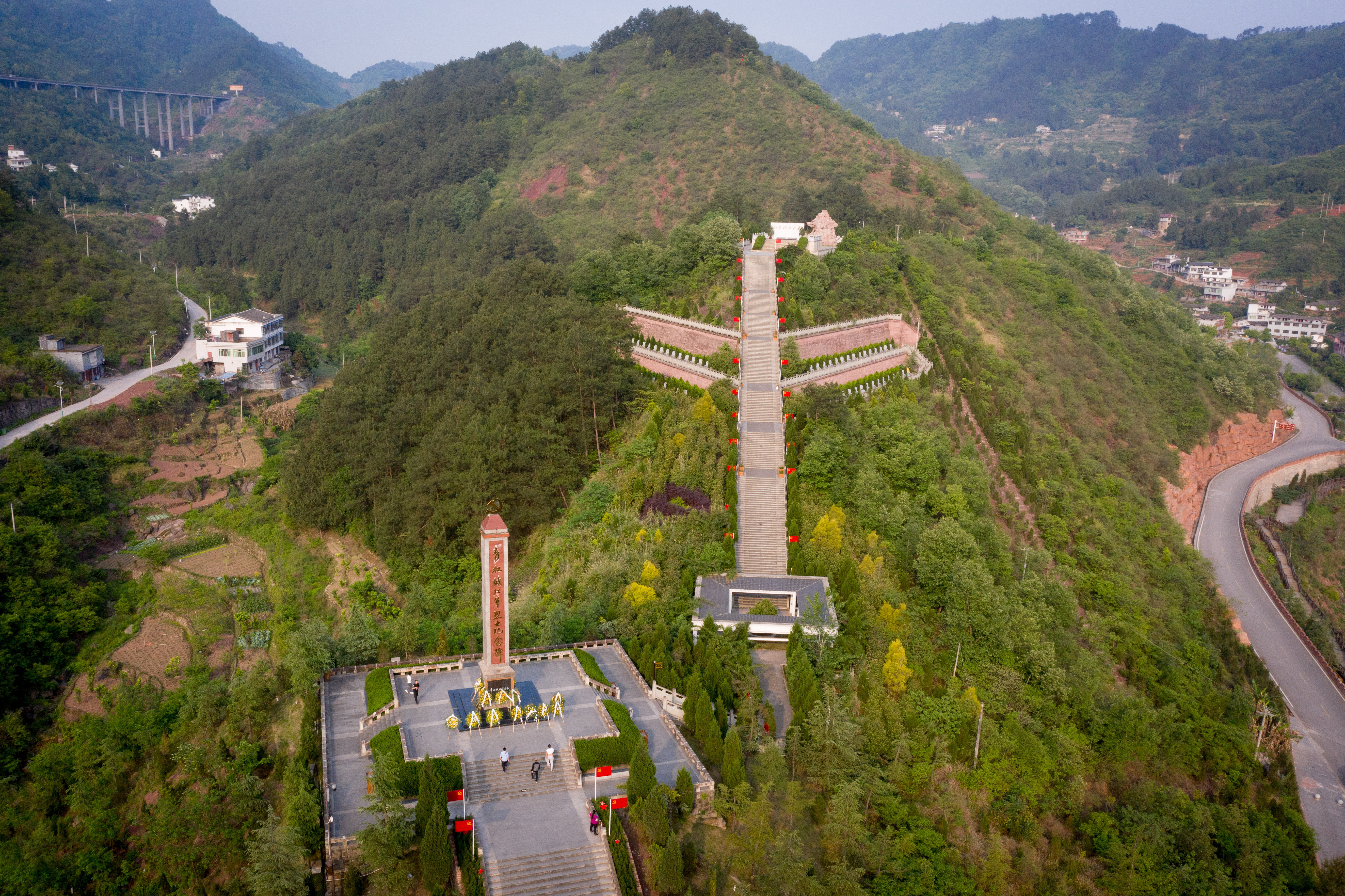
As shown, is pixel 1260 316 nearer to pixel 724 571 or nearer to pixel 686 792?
pixel 724 571

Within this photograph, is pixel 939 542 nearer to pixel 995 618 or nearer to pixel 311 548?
pixel 995 618

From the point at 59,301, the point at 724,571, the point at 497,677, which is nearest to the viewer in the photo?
the point at 497,677

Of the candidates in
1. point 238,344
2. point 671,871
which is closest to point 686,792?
point 671,871

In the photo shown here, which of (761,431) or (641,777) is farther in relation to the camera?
(761,431)

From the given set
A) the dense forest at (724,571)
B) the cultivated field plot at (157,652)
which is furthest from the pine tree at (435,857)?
the cultivated field plot at (157,652)

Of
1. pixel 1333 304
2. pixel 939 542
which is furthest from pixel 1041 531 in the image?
pixel 1333 304

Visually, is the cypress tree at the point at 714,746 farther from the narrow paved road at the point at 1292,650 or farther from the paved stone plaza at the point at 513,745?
the narrow paved road at the point at 1292,650
